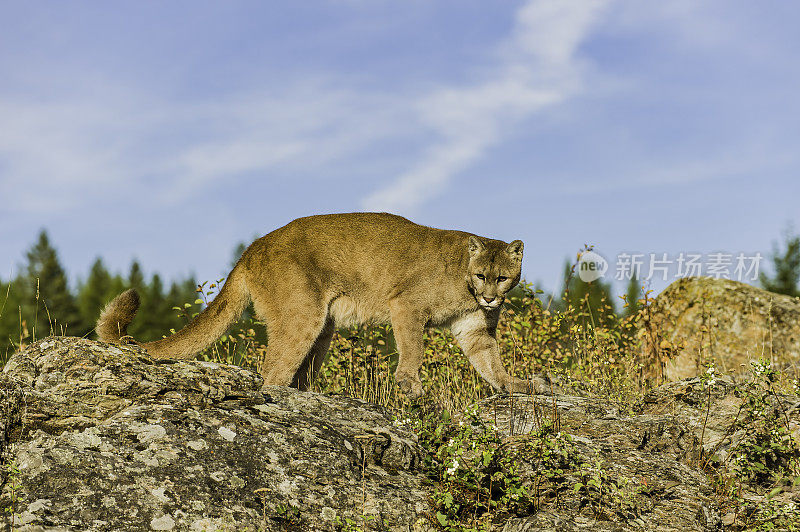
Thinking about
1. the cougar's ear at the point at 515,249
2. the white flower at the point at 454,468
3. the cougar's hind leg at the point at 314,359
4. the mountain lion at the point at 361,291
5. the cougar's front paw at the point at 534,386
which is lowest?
the white flower at the point at 454,468

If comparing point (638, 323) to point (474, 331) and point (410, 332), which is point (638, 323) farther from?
point (410, 332)

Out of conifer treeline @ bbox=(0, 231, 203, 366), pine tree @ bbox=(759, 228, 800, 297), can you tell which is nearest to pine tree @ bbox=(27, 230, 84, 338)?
conifer treeline @ bbox=(0, 231, 203, 366)

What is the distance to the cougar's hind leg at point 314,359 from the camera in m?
7.33

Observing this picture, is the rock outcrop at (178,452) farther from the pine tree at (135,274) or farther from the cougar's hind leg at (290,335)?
the pine tree at (135,274)

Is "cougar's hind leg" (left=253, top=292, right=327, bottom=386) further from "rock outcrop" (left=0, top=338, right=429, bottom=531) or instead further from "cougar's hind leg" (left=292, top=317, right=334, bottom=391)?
"rock outcrop" (left=0, top=338, right=429, bottom=531)

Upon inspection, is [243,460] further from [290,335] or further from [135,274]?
[135,274]

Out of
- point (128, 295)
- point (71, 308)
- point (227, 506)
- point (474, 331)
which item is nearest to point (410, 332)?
point (474, 331)

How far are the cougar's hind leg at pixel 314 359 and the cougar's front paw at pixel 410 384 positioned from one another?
0.93 metres


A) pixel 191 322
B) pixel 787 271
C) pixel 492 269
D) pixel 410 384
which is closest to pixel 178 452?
pixel 191 322

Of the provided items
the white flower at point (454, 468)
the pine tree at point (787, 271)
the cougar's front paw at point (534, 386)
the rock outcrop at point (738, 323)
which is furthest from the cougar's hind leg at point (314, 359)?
the pine tree at point (787, 271)

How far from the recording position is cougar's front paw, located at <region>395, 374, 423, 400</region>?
6797 millimetres

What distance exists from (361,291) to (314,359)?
2.96ft

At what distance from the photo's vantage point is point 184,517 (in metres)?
3.66

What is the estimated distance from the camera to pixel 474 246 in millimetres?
7520
